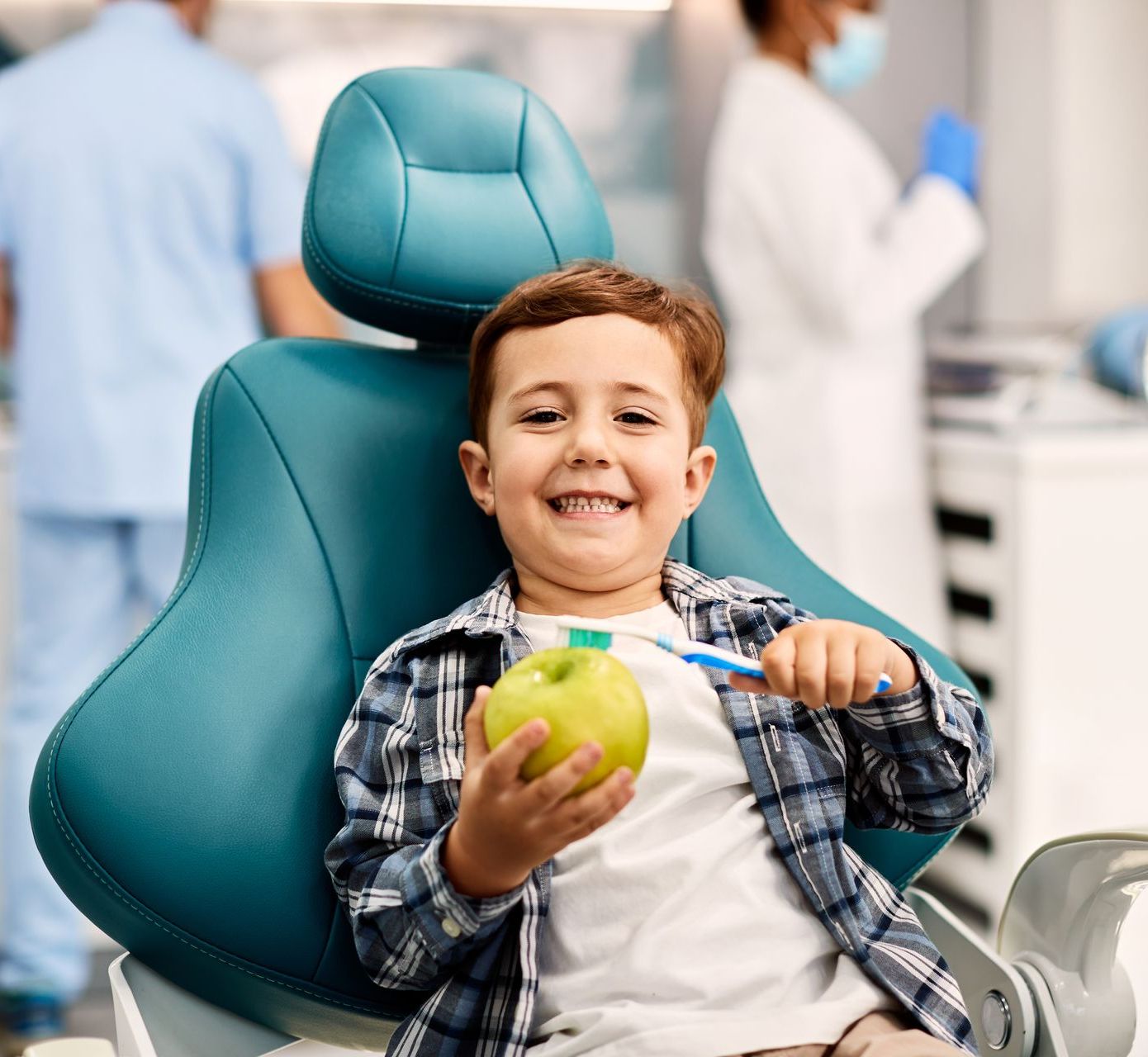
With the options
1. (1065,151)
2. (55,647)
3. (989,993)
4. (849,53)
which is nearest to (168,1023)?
(989,993)

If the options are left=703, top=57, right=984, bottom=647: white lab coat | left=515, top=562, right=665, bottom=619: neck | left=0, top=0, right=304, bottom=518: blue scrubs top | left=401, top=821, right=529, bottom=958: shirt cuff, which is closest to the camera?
left=401, top=821, right=529, bottom=958: shirt cuff

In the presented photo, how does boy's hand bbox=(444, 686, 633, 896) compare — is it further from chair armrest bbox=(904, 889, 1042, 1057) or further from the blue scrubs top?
the blue scrubs top

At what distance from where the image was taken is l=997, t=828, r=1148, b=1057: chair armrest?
2.91 feet

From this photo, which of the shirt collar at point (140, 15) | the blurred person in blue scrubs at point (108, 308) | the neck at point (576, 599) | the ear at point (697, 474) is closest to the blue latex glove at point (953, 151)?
the blurred person in blue scrubs at point (108, 308)

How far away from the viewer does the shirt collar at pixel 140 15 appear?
72.1 inches

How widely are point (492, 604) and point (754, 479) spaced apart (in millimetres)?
287

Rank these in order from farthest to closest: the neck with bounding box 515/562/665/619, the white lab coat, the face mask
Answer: the face mask < the white lab coat < the neck with bounding box 515/562/665/619

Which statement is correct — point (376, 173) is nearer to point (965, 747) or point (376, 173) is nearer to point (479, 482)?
point (479, 482)

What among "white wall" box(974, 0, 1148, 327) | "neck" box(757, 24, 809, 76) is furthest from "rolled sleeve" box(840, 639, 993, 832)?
"white wall" box(974, 0, 1148, 327)

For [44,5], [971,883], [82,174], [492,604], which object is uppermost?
[44,5]

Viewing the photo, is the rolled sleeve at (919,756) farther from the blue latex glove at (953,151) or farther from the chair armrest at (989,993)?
the blue latex glove at (953,151)

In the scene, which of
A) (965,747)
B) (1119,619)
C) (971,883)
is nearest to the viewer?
(965,747)

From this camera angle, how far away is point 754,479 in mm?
1142

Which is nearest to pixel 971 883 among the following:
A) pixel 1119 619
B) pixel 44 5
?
pixel 1119 619
